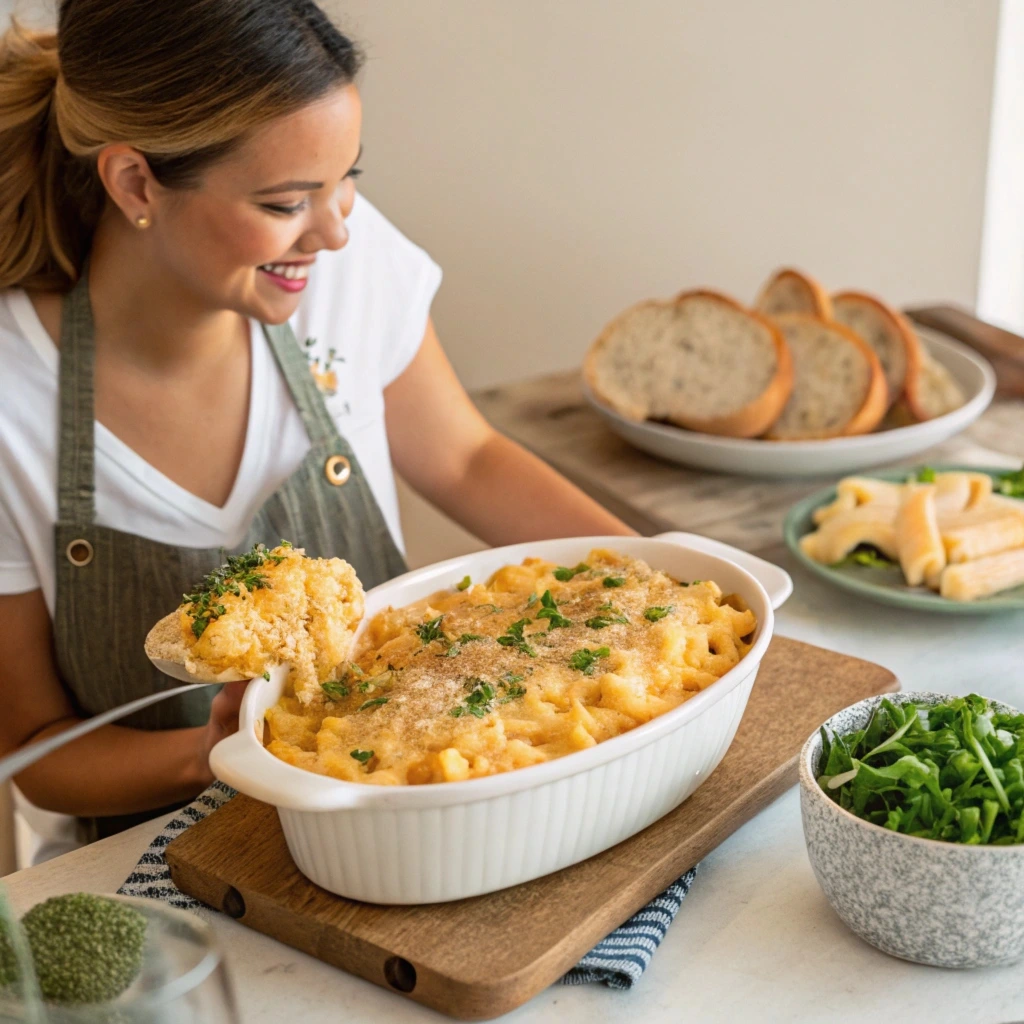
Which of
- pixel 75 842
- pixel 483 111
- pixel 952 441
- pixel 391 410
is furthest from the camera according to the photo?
pixel 483 111

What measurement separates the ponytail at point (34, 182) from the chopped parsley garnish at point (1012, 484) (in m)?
1.35

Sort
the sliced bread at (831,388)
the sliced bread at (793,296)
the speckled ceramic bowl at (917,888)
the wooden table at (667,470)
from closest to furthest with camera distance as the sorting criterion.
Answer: the speckled ceramic bowl at (917,888)
the wooden table at (667,470)
the sliced bread at (831,388)
the sliced bread at (793,296)

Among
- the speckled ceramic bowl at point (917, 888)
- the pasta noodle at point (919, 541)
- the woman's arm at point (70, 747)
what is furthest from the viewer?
the pasta noodle at point (919, 541)

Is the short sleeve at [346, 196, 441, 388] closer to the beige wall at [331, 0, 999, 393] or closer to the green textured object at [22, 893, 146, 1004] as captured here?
the beige wall at [331, 0, 999, 393]

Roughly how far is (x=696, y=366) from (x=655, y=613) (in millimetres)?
1116

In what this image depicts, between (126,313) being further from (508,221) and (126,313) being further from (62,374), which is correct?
(508,221)

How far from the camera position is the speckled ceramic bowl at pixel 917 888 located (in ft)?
3.14

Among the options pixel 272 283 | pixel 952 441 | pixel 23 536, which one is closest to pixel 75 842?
pixel 23 536

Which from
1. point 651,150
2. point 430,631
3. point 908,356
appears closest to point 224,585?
point 430,631

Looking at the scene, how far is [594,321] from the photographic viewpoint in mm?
3111

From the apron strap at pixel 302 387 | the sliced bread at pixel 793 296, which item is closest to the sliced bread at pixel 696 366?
the sliced bread at pixel 793 296

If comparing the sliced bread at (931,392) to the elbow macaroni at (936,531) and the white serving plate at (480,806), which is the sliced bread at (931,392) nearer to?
the elbow macaroni at (936,531)

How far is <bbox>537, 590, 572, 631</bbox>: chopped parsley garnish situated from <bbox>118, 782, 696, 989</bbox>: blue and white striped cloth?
10.4 inches

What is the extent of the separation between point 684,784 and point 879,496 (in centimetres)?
82
